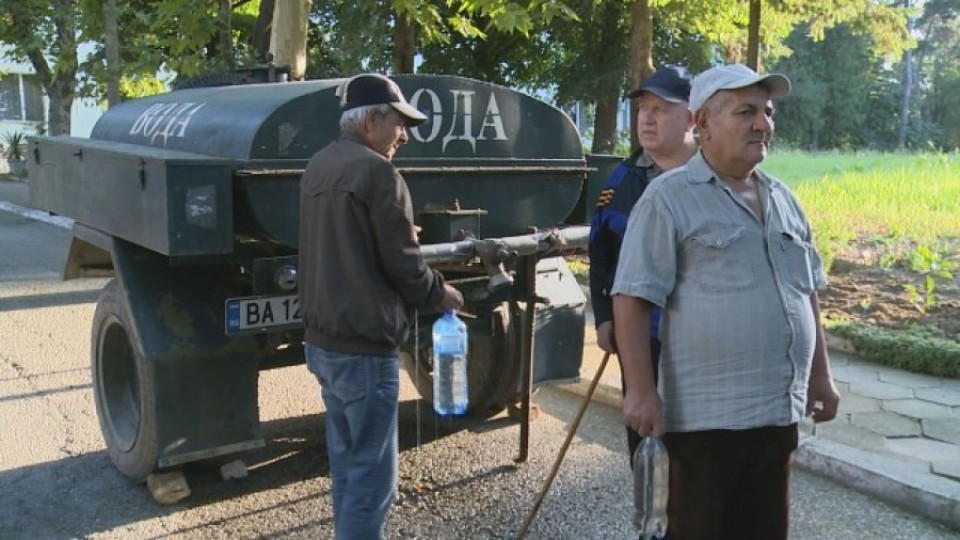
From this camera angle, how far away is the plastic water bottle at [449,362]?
4215 mm

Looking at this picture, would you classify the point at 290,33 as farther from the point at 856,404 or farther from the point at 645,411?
the point at 645,411

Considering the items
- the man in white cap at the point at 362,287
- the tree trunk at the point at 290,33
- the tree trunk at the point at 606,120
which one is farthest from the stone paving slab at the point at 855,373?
the tree trunk at the point at 606,120

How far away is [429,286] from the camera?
3.22 metres

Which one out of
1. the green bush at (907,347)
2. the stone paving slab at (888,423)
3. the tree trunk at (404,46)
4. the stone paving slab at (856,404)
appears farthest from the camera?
the tree trunk at (404,46)

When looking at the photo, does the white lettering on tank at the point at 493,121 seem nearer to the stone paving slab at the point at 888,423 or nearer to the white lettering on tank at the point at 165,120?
the white lettering on tank at the point at 165,120

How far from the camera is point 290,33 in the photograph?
25.7ft

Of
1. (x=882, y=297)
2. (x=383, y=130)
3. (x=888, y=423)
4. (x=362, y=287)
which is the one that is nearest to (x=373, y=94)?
(x=383, y=130)

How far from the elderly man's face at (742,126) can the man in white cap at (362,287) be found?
110 cm

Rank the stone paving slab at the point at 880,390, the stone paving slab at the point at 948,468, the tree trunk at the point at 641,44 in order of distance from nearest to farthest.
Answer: the stone paving slab at the point at 948,468 → the stone paving slab at the point at 880,390 → the tree trunk at the point at 641,44

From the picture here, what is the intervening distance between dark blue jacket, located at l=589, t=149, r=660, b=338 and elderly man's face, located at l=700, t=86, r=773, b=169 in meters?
0.66

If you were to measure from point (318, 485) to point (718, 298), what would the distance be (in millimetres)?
2766

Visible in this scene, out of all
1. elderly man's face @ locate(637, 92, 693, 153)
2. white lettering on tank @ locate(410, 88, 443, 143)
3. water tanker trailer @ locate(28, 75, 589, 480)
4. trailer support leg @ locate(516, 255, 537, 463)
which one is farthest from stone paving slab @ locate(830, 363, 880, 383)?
elderly man's face @ locate(637, 92, 693, 153)

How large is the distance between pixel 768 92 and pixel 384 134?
1332 millimetres

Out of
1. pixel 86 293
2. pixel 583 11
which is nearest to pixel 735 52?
pixel 583 11
